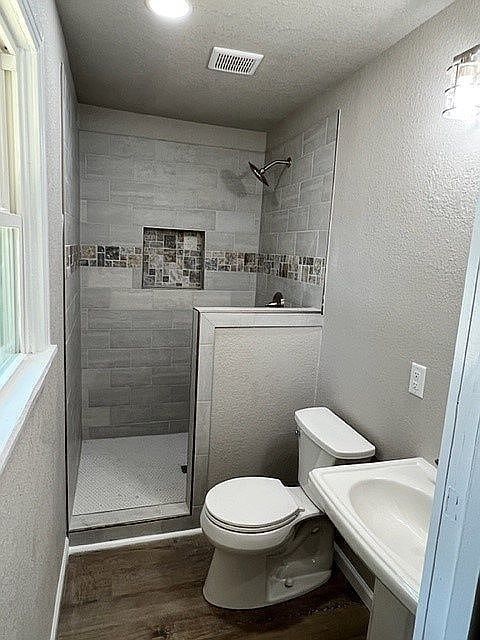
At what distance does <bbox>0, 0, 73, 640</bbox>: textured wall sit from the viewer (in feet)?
3.12

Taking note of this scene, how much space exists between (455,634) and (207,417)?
1742 mm

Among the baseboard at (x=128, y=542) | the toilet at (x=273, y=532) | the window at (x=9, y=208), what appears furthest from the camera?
the baseboard at (x=128, y=542)

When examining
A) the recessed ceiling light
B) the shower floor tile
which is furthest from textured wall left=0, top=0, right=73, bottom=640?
the shower floor tile

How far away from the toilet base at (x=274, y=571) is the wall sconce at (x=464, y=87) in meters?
1.72

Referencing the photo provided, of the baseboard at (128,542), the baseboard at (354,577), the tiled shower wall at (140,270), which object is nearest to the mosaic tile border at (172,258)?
the tiled shower wall at (140,270)

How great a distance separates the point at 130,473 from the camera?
2.78 m

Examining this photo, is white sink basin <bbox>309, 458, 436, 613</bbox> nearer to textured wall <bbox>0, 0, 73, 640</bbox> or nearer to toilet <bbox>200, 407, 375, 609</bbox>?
toilet <bbox>200, 407, 375, 609</bbox>

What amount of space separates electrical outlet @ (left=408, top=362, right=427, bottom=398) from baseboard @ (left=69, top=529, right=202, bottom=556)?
1.42 meters

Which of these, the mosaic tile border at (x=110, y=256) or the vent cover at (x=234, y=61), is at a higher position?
the vent cover at (x=234, y=61)

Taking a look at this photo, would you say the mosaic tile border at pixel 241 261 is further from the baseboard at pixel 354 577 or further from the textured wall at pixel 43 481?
the baseboard at pixel 354 577

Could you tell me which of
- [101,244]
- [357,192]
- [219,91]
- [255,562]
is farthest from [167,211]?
[255,562]

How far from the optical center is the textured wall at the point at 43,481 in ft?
3.12

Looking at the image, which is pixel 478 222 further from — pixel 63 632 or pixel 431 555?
pixel 63 632

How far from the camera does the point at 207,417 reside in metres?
2.27
